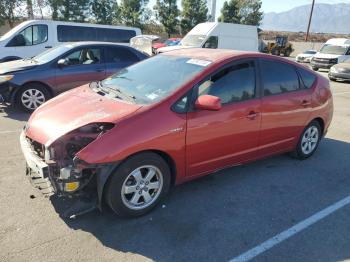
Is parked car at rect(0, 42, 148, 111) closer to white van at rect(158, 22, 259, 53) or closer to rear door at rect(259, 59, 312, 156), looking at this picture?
rear door at rect(259, 59, 312, 156)

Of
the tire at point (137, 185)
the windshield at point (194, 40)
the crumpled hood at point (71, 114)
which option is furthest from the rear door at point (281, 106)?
the windshield at point (194, 40)

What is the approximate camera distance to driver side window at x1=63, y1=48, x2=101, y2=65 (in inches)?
322

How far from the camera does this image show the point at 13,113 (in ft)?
25.4

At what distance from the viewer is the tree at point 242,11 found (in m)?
49.8

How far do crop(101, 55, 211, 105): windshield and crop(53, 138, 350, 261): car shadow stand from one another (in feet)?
4.02

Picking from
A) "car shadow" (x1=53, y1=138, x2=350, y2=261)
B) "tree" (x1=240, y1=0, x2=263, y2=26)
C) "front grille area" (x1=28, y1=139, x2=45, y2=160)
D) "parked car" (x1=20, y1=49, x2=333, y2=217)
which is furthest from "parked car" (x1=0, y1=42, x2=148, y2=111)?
"tree" (x1=240, y1=0, x2=263, y2=26)

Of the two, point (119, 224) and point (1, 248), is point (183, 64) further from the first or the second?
point (1, 248)

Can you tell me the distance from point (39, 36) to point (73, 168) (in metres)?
10.5

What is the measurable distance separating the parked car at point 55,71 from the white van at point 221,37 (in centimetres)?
1019

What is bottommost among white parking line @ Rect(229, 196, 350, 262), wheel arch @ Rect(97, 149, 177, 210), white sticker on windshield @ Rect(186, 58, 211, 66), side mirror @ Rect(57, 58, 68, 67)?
white parking line @ Rect(229, 196, 350, 262)

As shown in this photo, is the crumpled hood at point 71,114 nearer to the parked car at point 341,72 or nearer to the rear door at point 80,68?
the rear door at point 80,68

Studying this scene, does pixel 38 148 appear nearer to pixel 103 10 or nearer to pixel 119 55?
pixel 119 55

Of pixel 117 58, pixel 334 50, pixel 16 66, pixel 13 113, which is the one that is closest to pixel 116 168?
pixel 13 113

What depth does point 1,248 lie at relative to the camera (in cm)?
308
